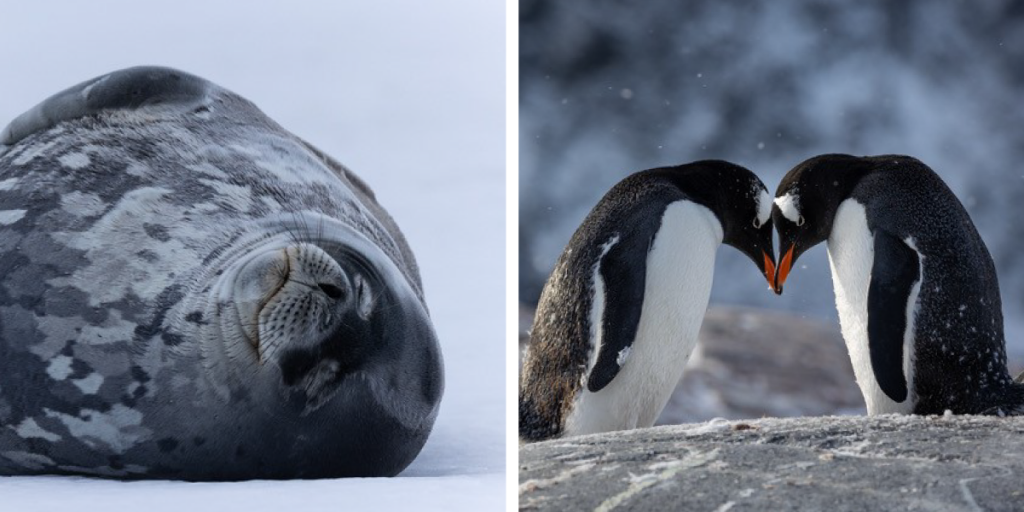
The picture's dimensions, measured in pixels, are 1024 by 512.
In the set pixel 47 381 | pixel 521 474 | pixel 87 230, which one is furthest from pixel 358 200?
pixel 521 474

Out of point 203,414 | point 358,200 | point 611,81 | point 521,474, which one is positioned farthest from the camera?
point 358,200

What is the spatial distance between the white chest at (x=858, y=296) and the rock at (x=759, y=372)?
5.29ft

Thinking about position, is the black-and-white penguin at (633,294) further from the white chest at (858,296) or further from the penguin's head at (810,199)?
the white chest at (858,296)

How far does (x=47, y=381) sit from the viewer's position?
266 centimetres

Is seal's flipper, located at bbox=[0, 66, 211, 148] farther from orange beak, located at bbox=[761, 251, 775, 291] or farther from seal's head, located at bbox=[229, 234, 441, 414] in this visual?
orange beak, located at bbox=[761, 251, 775, 291]

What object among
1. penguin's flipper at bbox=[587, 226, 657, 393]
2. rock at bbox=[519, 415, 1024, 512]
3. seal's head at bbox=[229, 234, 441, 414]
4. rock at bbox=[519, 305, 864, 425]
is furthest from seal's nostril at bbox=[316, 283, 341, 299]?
rock at bbox=[519, 305, 864, 425]

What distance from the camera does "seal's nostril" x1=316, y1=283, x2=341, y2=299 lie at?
8.02ft

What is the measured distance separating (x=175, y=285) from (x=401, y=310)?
0.50m

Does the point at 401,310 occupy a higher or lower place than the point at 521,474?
higher

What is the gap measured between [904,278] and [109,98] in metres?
2.23

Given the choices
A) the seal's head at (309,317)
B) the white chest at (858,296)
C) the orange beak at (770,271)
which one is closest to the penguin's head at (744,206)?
the orange beak at (770,271)

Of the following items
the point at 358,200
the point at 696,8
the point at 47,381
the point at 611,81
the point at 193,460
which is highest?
the point at 696,8

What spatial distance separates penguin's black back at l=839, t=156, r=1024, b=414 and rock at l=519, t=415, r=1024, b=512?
807 mm

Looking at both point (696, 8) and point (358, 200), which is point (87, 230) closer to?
point (358, 200)
